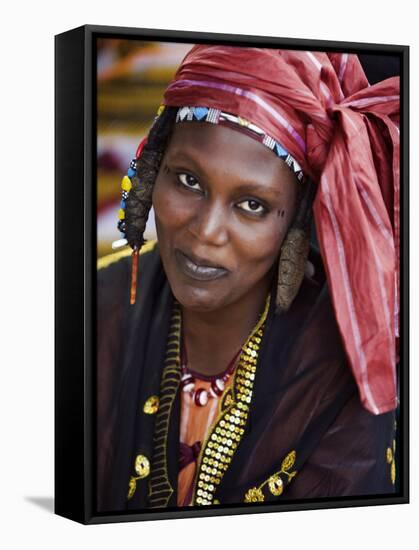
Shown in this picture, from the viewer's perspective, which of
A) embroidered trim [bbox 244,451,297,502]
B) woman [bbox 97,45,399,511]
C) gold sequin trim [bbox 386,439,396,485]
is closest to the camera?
woman [bbox 97,45,399,511]

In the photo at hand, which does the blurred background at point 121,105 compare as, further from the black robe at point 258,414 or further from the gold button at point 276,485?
the gold button at point 276,485

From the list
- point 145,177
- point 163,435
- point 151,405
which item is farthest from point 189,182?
point 163,435

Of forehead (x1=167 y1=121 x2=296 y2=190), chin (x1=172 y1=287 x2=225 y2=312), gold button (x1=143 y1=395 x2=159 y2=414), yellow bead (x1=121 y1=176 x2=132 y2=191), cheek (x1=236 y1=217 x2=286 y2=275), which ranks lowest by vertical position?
gold button (x1=143 y1=395 x2=159 y2=414)

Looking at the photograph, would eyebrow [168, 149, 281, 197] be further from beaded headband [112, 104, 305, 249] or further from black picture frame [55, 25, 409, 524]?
black picture frame [55, 25, 409, 524]

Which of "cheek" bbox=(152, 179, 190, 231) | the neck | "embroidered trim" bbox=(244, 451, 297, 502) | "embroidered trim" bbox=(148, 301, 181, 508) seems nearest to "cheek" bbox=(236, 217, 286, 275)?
the neck

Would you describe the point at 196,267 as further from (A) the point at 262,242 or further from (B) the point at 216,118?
(B) the point at 216,118

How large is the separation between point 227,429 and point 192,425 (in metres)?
0.13

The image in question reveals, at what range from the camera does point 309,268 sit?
239 inches

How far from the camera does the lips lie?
580 centimetres

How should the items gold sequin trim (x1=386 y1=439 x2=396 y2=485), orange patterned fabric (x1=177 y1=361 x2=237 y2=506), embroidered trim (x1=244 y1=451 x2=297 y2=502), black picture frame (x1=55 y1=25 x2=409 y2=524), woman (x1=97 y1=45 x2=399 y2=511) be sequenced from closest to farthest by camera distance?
black picture frame (x1=55 y1=25 x2=409 y2=524) < woman (x1=97 y1=45 x2=399 y2=511) < orange patterned fabric (x1=177 y1=361 x2=237 y2=506) < embroidered trim (x1=244 y1=451 x2=297 y2=502) < gold sequin trim (x1=386 y1=439 x2=396 y2=485)

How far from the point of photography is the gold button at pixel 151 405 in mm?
5844

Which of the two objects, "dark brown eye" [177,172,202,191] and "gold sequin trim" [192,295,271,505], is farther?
"gold sequin trim" [192,295,271,505]

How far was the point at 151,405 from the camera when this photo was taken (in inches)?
231

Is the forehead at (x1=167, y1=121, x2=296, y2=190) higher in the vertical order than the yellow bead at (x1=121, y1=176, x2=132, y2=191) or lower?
higher
